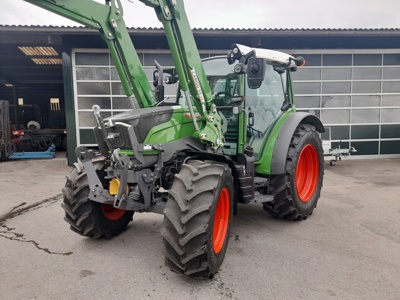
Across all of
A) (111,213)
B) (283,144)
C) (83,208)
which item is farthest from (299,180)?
(83,208)

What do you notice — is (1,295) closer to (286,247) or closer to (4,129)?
(286,247)

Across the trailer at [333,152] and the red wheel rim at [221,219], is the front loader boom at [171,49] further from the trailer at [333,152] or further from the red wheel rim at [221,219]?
the trailer at [333,152]

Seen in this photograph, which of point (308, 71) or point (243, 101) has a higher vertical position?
point (308, 71)

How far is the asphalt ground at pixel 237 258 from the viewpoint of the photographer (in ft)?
8.80

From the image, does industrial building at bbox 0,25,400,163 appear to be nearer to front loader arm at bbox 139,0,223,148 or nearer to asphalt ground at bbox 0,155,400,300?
asphalt ground at bbox 0,155,400,300

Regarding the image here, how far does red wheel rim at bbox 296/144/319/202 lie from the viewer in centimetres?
476

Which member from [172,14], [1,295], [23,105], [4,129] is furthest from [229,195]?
[23,105]

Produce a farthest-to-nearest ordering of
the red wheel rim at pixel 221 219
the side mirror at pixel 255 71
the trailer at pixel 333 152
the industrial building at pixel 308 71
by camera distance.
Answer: the industrial building at pixel 308 71 → the trailer at pixel 333 152 → the side mirror at pixel 255 71 → the red wheel rim at pixel 221 219

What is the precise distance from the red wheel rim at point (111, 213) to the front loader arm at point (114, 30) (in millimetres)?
1260

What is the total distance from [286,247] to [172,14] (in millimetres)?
2773

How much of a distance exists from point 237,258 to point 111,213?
1598 mm

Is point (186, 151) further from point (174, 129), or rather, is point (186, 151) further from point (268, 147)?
point (268, 147)

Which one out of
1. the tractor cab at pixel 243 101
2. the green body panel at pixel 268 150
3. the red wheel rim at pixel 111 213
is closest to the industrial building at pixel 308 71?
the tractor cab at pixel 243 101

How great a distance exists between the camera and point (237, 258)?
3.27 meters
